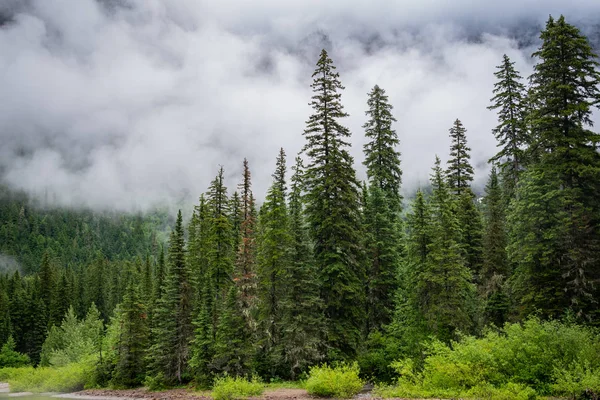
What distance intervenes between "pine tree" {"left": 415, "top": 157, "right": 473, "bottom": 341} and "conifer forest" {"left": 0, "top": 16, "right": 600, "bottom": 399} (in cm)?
12

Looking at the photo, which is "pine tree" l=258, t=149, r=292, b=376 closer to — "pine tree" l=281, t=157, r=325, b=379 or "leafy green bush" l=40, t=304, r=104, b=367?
"pine tree" l=281, t=157, r=325, b=379

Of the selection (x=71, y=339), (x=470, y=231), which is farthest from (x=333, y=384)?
(x=71, y=339)

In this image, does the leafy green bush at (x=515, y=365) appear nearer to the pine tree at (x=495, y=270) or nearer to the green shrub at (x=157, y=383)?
the pine tree at (x=495, y=270)

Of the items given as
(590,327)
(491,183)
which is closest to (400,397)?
(590,327)

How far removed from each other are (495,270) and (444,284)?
758 cm

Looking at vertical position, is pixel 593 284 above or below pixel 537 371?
above

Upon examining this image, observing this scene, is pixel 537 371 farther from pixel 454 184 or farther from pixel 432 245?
pixel 454 184

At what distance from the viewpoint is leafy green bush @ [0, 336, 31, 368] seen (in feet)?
238

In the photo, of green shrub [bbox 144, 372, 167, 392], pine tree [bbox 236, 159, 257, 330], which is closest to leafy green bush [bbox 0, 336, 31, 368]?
green shrub [bbox 144, 372, 167, 392]

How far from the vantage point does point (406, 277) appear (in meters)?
32.1

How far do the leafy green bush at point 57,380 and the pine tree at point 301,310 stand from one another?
82.8ft

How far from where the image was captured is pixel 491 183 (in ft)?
153

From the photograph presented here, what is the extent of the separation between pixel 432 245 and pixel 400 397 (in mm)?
12031

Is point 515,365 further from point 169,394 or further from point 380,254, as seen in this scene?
point 169,394
